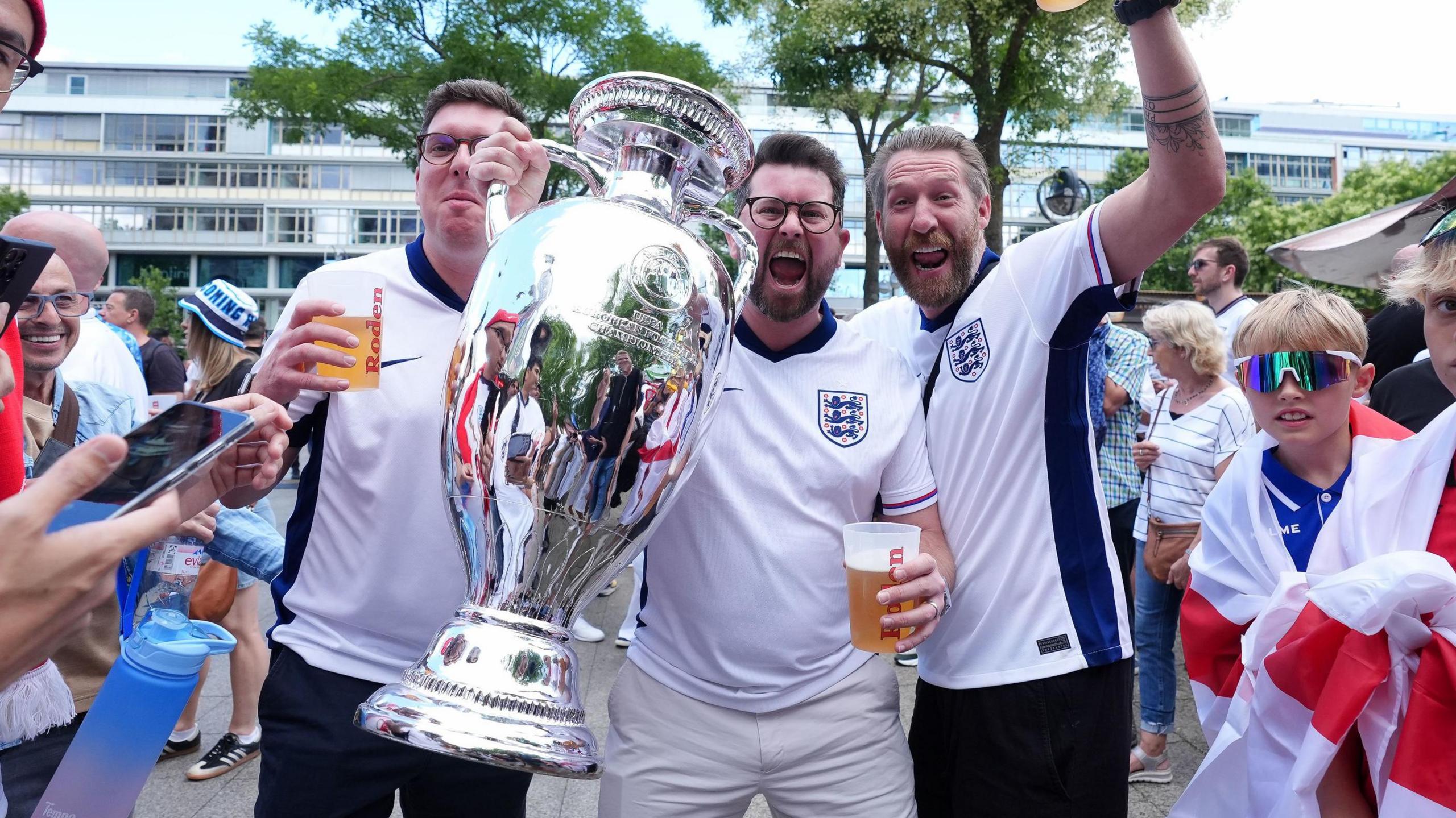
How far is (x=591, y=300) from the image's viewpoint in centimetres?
128

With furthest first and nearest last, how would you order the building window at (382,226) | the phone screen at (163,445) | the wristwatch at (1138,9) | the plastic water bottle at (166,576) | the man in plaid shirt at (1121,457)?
the building window at (382,226) < the man in plaid shirt at (1121,457) < the plastic water bottle at (166,576) < the wristwatch at (1138,9) < the phone screen at (163,445)

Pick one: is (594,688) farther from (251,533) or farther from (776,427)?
(776,427)

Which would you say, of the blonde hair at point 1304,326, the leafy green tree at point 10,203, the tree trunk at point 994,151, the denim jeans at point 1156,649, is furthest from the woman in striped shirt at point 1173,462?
the leafy green tree at point 10,203

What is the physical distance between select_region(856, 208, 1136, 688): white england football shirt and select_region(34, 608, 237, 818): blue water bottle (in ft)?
5.21

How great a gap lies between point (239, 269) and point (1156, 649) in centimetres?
6568

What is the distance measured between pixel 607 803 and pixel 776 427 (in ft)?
2.90

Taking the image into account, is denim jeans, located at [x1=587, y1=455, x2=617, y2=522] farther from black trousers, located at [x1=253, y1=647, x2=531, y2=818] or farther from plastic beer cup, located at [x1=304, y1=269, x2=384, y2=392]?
black trousers, located at [x1=253, y1=647, x2=531, y2=818]

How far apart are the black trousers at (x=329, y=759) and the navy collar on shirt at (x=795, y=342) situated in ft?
3.49

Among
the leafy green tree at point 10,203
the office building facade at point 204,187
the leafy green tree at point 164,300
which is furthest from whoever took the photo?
the office building facade at point 204,187

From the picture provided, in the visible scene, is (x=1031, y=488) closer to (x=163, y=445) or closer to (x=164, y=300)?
(x=163, y=445)

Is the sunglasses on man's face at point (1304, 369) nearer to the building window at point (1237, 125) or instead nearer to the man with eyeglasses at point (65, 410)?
the man with eyeglasses at point (65, 410)

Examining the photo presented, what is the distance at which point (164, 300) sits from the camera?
50.8 meters

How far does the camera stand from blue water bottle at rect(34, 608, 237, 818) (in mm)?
1732

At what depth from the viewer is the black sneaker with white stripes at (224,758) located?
427 centimetres
